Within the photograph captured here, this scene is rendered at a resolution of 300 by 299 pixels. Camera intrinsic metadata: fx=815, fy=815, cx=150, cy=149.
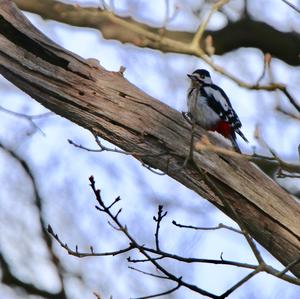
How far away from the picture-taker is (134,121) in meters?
4.03

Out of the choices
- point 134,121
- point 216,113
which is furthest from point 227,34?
point 134,121

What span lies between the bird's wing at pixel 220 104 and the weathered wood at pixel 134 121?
1.30 metres

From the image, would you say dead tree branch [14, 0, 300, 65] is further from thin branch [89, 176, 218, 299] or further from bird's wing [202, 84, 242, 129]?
thin branch [89, 176, 218, 299]

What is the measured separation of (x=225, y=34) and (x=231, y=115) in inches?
42.0

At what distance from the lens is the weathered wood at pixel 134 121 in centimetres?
391

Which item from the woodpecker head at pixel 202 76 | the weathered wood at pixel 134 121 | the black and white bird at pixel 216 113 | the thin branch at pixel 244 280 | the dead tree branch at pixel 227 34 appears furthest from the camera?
the dead tree branch at pixel 227 34

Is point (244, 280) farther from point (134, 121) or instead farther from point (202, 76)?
point (202, 76)

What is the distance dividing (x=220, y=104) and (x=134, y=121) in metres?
1.56

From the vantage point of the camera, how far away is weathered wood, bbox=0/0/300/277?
154 inches

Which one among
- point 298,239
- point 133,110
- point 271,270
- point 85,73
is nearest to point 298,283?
point 271,270

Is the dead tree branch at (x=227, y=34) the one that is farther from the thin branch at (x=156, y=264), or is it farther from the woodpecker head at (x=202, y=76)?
the thin branch at (x=156, y=264)

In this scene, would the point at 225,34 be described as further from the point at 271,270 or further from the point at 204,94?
the point at 271,270

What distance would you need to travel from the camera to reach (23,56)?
4.05 metres

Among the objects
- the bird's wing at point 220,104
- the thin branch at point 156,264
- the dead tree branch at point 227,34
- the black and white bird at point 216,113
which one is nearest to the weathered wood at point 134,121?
the thin branch at point 156,264
